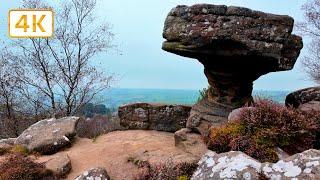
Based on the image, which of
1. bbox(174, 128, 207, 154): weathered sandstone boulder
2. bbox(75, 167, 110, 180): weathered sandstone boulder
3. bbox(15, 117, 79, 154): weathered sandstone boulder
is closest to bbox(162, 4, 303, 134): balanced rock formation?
bbox(174, 128, 207, 154): weathered sandstone boulder

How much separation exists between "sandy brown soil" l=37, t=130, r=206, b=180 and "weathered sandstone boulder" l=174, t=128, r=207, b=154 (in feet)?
0.46

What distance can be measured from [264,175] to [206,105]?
645 centimetres

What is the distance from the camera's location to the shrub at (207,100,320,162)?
11750 mm

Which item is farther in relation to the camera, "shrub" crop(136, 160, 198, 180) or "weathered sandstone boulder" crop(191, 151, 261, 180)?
"shrub" crop(136, 160, 198, 180)

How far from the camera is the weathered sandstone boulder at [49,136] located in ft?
51.3

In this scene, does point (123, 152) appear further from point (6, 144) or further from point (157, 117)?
point (6, 144)

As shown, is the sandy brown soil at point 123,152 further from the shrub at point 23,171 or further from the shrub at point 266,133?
the shrub at point 266,133

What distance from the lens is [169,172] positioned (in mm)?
11953

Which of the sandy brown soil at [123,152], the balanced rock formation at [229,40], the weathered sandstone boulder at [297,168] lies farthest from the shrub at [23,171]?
the weathered sandstone boulder at [297,168]

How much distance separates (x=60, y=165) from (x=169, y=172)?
3.62 metres

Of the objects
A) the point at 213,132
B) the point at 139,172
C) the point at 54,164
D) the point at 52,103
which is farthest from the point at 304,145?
the point at 52,103

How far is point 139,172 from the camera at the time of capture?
12.6 meters

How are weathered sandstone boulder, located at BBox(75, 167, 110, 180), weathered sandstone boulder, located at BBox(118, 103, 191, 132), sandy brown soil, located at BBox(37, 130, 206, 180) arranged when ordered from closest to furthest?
weathered sandstone boulder, located at BBox(75, 167, 110, 180) < sandy brown soil, located at BBox(37, 130, 206, 180) < weathered sandstone boulder, located at BBox(118, 103, 191, 132)

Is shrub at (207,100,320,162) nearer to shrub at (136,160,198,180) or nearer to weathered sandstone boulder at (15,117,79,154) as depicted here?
shrub at (136,160,198,180)
